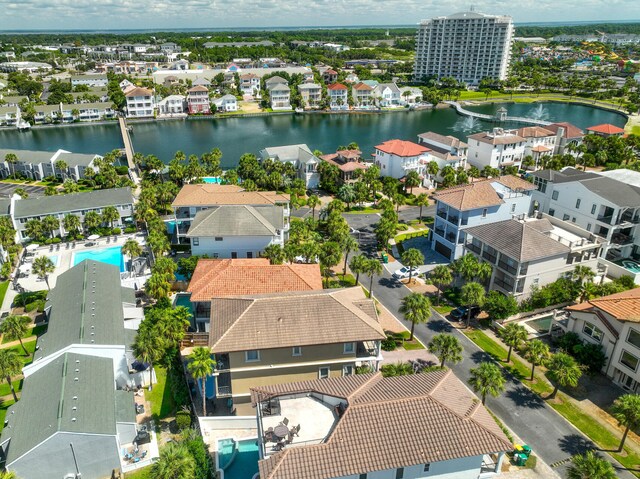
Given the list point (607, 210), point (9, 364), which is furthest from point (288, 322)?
point (607, 210)

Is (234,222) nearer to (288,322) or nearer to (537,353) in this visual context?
(288,322)

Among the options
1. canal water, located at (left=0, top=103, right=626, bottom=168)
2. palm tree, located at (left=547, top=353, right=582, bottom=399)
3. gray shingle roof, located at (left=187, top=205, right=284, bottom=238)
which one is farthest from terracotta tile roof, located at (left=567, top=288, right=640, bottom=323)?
canal water, located at (left=0, top=103, right=626, bottom=168)

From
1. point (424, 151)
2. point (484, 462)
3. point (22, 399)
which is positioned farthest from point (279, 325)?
point (424, 151)

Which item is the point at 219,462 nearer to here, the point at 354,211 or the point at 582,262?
the point at 582,262

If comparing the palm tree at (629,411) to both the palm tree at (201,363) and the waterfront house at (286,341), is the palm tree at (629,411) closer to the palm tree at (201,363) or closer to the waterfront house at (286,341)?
the waterfront house at (286,341)

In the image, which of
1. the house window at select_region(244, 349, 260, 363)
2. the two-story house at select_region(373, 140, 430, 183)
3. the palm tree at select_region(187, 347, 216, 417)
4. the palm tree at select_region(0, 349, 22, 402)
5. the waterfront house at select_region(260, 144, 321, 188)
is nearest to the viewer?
the palm tree at select_region(187, 347, 216, 417)

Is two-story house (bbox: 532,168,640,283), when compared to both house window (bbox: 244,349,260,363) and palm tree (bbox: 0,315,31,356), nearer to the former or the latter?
house window (bbox: 244,349,260,363)
